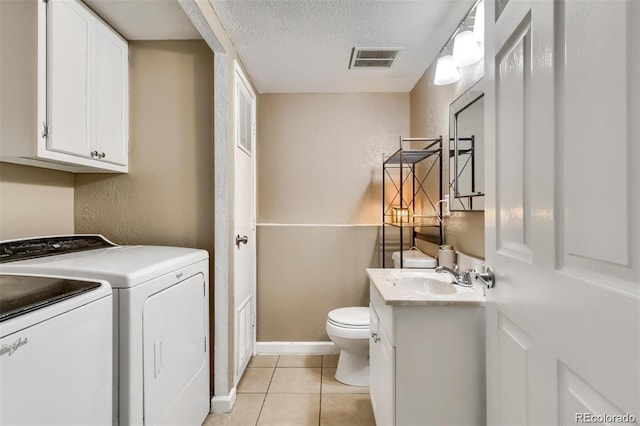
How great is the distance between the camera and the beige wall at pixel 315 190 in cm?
285

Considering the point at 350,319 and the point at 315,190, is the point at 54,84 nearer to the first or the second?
the point at 315,190

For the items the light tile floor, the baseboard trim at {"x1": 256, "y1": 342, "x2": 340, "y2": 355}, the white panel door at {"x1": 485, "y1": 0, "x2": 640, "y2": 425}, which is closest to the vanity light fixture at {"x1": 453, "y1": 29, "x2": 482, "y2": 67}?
the white panel door at {"x1": 485, "y1": 0, "x2": 640, "y2": 425}

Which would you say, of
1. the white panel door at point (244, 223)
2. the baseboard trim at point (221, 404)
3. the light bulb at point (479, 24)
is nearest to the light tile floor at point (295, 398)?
the baseboard trim at point (221, 404)

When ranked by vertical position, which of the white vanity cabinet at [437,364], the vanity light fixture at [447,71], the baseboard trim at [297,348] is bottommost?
the baseboard trim at [297,348]

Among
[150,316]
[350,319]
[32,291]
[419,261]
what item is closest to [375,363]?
[350,319]

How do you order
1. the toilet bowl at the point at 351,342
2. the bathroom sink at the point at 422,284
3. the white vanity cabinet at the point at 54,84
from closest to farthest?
the white vanity cabinet at the point at 54,84 < the bathroom sink at the point at 422,284 < the toilet bowl at the point at 351,342

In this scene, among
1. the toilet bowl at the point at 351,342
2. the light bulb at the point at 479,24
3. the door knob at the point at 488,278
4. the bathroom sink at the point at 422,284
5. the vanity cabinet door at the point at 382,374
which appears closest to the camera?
the door knob at the point at 488,278

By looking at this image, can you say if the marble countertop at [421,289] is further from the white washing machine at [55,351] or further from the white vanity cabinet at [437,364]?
the white washing machine at [55,351]

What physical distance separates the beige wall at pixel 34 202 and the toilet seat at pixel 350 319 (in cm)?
182

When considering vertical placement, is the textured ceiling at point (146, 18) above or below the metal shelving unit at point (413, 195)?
above

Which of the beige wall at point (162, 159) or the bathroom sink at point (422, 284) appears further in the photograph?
the beige wall at point (162, 159)

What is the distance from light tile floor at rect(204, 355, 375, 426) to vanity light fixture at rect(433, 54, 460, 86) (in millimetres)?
2024

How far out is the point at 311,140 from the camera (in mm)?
2922

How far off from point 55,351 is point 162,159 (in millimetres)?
1449
